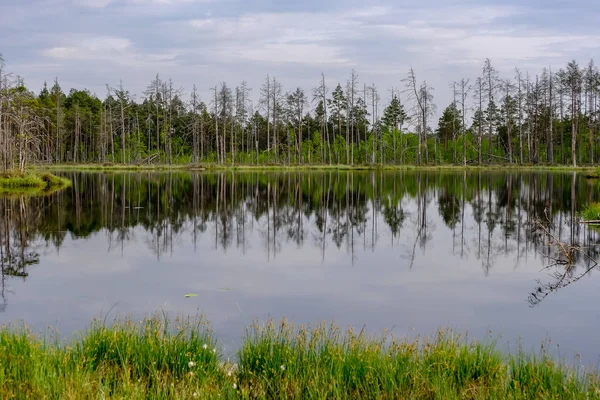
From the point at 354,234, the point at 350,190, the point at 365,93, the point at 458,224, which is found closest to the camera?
the point at 354,234

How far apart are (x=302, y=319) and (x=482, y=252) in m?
9.09

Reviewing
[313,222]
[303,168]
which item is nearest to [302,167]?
[303,168]

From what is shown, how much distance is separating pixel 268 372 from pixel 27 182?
139ft

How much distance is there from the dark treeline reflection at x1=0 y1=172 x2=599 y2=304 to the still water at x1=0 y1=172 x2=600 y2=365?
0.10m

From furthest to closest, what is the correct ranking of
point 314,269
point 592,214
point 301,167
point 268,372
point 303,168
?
point 301,167, point 303,168, point 592,214, point 314,269, point 268,372

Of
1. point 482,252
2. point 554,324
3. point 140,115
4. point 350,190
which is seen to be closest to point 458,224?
point 482,252

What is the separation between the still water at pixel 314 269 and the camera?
10016 mm

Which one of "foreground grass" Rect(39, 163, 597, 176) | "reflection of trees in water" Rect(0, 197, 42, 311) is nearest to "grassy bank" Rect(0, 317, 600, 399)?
"reflection of trees in water" Rect(0, 197, 42, 311)

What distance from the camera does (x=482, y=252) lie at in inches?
681

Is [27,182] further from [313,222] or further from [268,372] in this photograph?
[268,372]

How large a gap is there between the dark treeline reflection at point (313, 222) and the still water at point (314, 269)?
3.9 inches

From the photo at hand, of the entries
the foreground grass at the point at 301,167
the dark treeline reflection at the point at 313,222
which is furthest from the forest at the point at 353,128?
the dark treeline reflection at the point at 313,222

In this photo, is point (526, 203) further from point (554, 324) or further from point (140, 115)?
point (140, 115)

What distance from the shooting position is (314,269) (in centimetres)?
A: 1467
